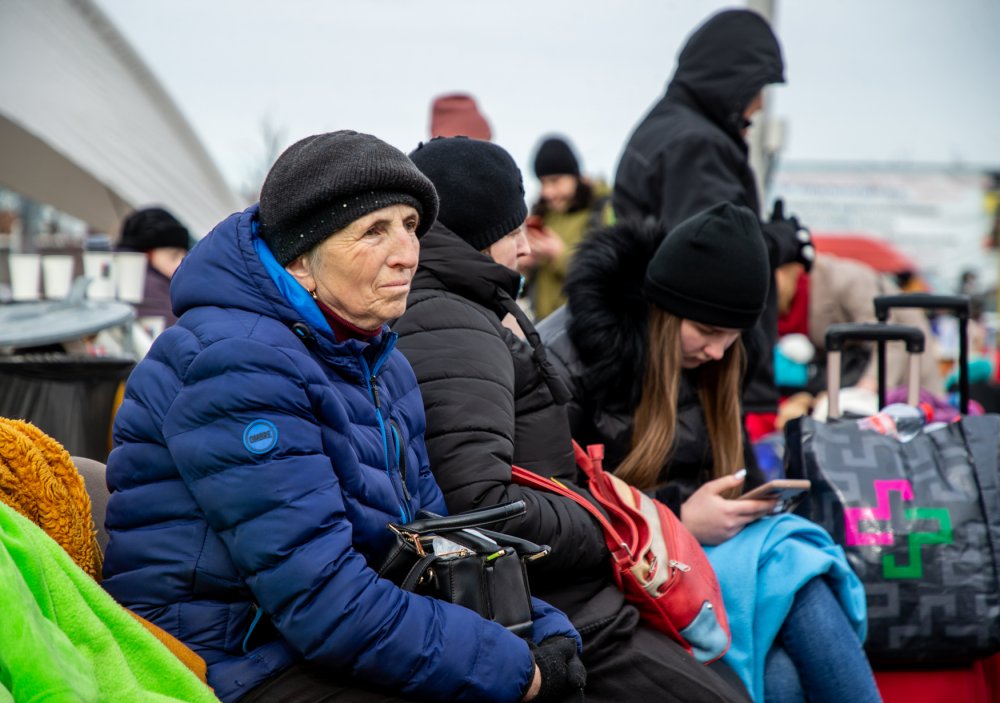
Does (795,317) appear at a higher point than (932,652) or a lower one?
higher

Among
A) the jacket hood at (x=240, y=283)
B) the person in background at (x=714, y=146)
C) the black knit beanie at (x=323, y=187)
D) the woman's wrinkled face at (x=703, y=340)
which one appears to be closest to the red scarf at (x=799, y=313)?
the person in background at (x=714, y=146)

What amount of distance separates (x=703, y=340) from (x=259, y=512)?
1.74m

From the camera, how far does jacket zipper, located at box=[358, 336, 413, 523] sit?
2197mm

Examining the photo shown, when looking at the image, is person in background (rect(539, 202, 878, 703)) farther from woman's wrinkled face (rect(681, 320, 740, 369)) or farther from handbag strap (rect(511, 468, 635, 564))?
handbag strap (rect(511, 468, 635, 564))

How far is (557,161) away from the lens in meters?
7.73

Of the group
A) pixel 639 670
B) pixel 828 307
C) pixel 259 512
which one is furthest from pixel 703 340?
pixel 828 307

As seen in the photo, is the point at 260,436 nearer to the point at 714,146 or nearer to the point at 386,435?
the point at 386,435

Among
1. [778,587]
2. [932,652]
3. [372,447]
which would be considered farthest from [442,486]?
[932,652]

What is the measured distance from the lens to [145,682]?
173 cm

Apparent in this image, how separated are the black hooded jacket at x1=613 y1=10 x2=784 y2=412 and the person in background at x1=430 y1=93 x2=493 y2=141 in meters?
1.26

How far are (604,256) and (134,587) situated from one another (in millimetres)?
1788

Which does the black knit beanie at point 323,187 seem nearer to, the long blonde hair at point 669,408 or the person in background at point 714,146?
the long blonde hair at point 669,408

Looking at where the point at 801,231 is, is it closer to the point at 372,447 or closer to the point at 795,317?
the point at 795,317

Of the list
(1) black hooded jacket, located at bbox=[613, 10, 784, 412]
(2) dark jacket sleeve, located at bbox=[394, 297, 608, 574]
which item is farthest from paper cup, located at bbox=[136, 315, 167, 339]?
(2) dark jacket sleeve, located at bbox=[394, 297, 608, 574]
